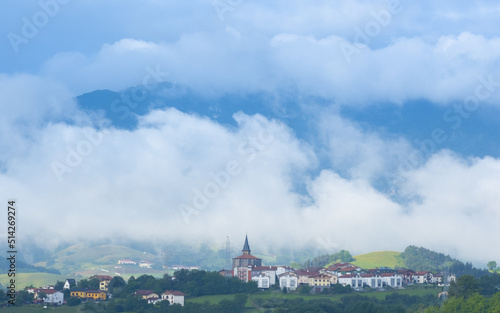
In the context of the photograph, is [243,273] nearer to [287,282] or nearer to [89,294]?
[287,282]

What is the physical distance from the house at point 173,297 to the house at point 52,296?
12856 mm

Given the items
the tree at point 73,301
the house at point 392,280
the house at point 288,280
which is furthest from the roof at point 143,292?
the house at point 392,280

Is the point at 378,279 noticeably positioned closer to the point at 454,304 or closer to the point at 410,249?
the point at 454,304

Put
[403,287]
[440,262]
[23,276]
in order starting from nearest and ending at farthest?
[403,287]
[440,262]
[23,276]

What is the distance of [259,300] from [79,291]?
23.5 meters

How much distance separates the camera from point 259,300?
99688 millimetres

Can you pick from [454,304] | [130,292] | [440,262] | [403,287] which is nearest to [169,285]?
[130,292]

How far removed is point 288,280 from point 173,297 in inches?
842

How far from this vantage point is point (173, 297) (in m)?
100

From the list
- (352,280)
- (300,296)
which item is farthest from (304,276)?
(300,296)

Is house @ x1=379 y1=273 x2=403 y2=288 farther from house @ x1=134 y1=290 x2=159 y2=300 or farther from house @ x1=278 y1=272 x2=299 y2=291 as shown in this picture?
house @ x1=134 y1=290 x2=159 y2=300

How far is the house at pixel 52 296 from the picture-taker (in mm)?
101719

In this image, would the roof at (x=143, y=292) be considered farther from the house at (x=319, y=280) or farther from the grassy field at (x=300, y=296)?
the house at (x=319, y=280)

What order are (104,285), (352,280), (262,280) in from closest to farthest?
(104,285)
(352,280)
(262,280)
